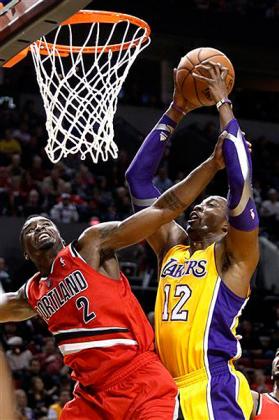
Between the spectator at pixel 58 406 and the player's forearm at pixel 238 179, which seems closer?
the player's forearm at pixel 238 179

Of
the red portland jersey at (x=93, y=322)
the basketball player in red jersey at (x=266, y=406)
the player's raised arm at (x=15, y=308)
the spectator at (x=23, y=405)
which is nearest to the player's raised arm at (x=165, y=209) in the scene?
the red portland jersey at (x=93, y=322)

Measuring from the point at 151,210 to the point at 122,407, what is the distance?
3.21ft

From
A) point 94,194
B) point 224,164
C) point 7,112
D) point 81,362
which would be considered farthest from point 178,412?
point 7,112

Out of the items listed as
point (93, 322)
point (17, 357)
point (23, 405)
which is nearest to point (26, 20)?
point (93, 322)

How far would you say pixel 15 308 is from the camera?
17.8ft

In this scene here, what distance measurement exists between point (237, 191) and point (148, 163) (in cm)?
79

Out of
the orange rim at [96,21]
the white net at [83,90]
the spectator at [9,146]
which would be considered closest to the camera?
the orange rim at [96,21]

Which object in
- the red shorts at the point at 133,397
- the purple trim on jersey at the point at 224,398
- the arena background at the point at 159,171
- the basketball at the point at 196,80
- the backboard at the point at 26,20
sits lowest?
the arena background at the point at 159,171

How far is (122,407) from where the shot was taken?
472 centimetres

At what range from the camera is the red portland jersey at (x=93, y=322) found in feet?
15.8

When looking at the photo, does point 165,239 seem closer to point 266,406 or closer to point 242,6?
point 266,406

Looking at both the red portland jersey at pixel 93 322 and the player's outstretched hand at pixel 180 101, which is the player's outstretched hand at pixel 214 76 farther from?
the red portland jersey at pixel 93 322

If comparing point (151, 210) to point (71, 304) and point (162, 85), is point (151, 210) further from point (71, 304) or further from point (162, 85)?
Answer: point (162, 85)

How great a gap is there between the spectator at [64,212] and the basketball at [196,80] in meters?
8.43
